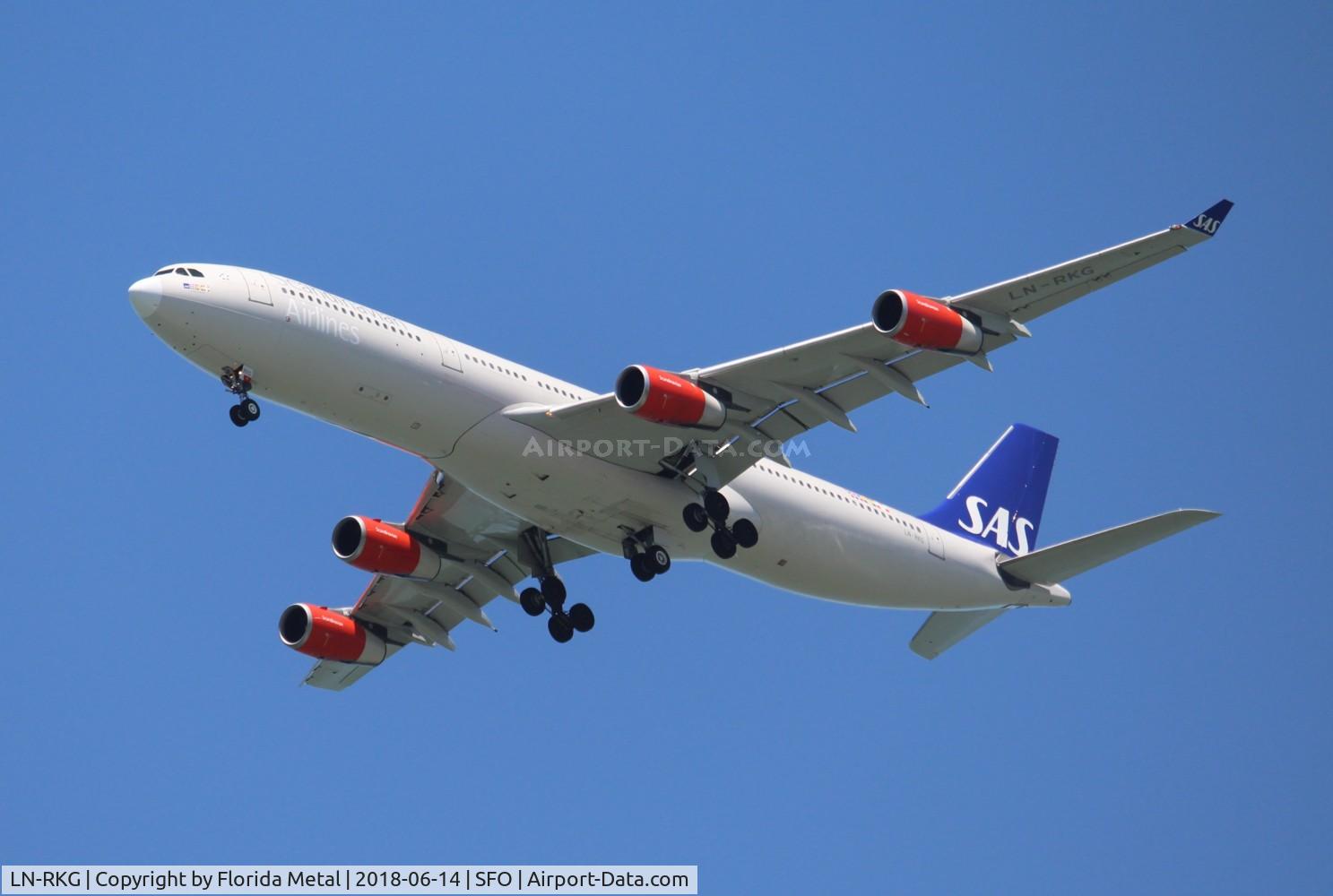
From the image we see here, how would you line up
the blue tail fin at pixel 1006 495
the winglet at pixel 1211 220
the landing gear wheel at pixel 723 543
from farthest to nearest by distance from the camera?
the blue tail fin at pixel 1006 495 < the landing gear wheel at pixel 723 543 < the winglet at pixel 1211 220

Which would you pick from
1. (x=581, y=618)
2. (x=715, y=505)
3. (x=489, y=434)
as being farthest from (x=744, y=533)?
(x=489, y=434)

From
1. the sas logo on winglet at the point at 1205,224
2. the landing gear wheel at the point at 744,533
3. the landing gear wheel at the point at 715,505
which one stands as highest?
the sas logo on winglet at the point at 1205,224

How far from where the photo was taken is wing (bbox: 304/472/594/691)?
40.0 meters

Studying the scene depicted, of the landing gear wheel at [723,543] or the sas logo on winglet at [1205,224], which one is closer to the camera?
the sas logo on winglet at [1205,224]

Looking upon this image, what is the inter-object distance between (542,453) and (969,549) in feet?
42.8

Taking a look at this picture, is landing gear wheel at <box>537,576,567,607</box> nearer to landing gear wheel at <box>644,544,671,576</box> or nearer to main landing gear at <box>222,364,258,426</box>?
landing gear wheel at <box>644,544,671,576</box>

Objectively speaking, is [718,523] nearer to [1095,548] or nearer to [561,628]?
[561,628]

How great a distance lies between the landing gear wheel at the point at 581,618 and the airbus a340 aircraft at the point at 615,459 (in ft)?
0.22

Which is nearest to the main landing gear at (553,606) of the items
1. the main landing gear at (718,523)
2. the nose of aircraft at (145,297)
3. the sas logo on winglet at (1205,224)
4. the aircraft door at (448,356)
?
the main landing gear at (718,523)

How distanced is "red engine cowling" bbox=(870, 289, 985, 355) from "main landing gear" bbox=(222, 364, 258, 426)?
12.4 meters

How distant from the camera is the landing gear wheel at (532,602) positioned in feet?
133

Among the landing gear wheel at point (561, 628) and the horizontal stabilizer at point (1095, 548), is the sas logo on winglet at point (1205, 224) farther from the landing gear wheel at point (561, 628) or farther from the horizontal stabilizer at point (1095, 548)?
the landing gear wheel at point (561, 628)

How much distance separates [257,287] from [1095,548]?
20.8 metres

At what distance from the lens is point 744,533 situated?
122 feet
